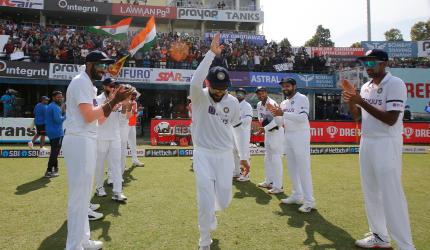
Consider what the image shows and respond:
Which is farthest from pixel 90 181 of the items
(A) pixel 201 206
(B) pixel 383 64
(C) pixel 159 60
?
(C) pixel 159 60

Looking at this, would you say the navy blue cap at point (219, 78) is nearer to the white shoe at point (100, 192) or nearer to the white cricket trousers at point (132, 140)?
the white shoe at point (100, 192)

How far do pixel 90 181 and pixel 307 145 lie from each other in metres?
4.24

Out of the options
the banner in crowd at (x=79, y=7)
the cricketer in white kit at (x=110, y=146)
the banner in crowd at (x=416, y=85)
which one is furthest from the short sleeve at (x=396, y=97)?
the banner in crowd at (x=79, y=7)

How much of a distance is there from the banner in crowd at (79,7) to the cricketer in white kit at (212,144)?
3625 centimetres

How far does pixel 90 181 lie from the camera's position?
444 cm

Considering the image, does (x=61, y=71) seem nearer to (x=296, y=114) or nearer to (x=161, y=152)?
(x=161, y=152)

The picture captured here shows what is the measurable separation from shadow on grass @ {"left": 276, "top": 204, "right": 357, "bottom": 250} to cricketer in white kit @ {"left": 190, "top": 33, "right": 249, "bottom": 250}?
152 centimetres

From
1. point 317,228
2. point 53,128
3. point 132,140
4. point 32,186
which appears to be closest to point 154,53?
point 132,140

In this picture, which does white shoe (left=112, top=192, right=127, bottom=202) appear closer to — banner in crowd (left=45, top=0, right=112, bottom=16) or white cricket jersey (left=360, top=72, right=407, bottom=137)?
white cricket jersey (left=360, top=72, right=407, bottom=137)

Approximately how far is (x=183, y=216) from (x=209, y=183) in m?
1.93

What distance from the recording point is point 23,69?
21.5 m

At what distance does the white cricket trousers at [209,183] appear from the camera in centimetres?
467

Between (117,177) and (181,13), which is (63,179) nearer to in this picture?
(117,177)

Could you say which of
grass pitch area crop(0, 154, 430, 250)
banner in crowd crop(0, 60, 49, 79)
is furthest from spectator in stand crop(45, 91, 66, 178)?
banner in crowd crop(0, 60, 49, 79)
